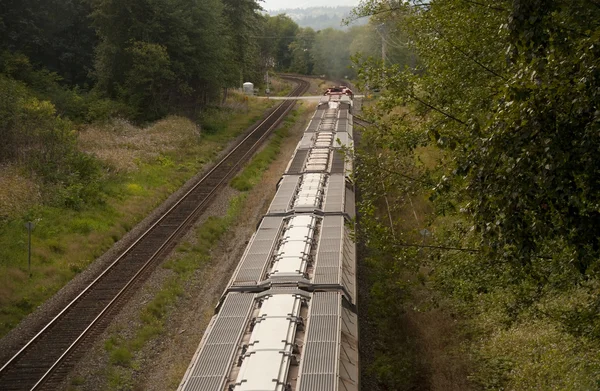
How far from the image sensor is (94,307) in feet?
58.1

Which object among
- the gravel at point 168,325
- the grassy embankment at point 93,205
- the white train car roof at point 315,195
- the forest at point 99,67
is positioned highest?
the forest at point 99,67

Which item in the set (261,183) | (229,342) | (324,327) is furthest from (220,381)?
(261,183)

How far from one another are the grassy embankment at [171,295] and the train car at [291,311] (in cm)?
337

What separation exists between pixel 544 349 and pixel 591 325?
395 centimetres

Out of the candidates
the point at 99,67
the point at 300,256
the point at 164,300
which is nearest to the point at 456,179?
the point at 300,256

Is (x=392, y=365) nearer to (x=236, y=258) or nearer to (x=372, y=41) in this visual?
(x=236, y=258)

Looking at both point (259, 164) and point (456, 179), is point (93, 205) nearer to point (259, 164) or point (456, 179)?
point (259, 164)

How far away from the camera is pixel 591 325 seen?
29.9 ft

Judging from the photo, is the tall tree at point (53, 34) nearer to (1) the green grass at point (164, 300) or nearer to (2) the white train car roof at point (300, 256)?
(1) the green grass at point (164, 300)

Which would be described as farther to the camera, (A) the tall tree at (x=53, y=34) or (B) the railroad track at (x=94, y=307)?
(A) the tall tree at (x=53, y=34)

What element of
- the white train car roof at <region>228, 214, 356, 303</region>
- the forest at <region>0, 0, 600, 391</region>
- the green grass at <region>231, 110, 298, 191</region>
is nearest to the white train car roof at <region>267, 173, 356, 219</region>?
the white train car roof at <region>228, 214, 356, 303</region>

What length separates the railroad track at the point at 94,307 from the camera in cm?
1445

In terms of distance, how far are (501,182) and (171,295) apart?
1432 centimetres

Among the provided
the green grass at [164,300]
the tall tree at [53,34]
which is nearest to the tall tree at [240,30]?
the tall tree at [53,34]
